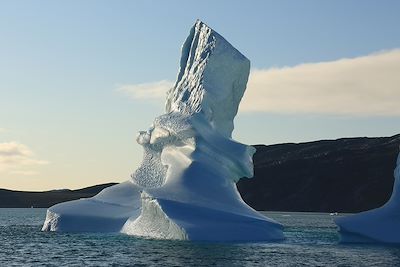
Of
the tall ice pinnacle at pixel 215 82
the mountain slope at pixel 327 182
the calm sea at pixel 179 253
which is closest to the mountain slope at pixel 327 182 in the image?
the mountain slope at pixel 327 182

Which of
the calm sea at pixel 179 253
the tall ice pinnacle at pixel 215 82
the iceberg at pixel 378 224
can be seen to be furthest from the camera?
the tall ice pinnacle at pixel 215 82

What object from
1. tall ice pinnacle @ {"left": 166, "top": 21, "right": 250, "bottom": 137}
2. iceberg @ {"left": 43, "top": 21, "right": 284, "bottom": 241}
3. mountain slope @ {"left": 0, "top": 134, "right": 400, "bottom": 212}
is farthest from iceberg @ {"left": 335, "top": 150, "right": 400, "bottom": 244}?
mountain slope @ {"left": 0, "top": 134, "right": 400, "bottom": 212}

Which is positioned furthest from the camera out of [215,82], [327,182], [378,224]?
[327,182]

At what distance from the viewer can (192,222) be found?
3884 cm

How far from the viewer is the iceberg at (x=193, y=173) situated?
3941cm

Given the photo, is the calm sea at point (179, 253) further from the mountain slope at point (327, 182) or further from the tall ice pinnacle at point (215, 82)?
the mountain slope at point (327, 182)

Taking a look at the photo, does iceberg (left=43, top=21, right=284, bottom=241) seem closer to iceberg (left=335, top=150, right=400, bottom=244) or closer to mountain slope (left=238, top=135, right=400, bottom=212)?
iceberg (left=335, top=150, right=400, bottom=244)

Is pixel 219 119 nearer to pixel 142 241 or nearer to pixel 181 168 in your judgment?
pixel 181 168

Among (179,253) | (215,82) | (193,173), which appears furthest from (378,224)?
(179,253)

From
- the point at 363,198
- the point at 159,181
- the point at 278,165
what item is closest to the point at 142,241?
the point at 159,181

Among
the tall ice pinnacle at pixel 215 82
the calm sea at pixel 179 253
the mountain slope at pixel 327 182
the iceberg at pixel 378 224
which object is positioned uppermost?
the mountain slope at pixel 327 182

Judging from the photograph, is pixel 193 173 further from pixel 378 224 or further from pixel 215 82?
pixel 378 224

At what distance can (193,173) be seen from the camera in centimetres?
4281

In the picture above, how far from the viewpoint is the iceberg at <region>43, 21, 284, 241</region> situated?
39406 mm
